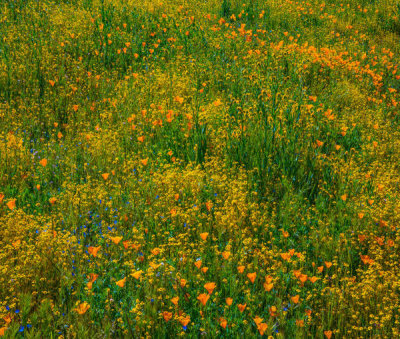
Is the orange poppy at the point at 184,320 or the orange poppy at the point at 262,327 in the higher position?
the orange poppy at the point at 184,320

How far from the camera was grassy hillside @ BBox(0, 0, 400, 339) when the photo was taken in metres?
2.35

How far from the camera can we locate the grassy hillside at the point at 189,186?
2346 millimetres

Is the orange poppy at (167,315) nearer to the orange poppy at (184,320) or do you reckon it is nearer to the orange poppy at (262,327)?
the orange poppy at (184,320)

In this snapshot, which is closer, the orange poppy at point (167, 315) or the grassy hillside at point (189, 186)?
the orange poppy at point (167, 315)

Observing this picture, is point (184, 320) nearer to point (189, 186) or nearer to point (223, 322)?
point (223, 322)

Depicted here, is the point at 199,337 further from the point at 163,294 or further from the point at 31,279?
the point at 31,279

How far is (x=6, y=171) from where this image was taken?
3.55 metres

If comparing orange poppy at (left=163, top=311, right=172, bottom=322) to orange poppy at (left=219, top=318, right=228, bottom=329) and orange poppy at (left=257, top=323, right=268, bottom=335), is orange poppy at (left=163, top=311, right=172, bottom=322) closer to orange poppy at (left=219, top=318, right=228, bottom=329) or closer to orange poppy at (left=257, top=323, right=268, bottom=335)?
orange poppy at (left=219, top=318, right=228, bottom=329)

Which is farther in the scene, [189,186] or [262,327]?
[189,186]

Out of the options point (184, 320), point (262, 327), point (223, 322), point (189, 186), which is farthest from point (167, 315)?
point (189, 186)

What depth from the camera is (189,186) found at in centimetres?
338

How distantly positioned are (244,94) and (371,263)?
283cm

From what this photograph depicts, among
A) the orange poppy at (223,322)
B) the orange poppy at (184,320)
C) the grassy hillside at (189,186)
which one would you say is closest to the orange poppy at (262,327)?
the grassy hillside at (189,186)

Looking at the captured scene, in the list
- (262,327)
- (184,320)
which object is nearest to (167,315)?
(184,320)
